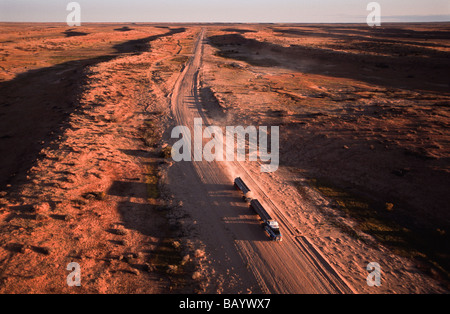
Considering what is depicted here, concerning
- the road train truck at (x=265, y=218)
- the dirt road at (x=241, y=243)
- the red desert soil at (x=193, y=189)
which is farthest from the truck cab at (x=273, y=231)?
the red desert soil at (x=193, y=189)

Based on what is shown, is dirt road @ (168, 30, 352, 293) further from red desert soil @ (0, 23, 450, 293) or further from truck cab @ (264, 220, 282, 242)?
truck cab @ (264, 220, 282, 242)

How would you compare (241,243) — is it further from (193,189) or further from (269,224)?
(193,189)

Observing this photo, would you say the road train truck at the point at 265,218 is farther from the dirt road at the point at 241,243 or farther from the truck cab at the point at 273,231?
the dirt road at the point at 241,243

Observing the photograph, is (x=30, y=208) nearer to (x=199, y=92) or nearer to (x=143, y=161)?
(x=143, y=161)

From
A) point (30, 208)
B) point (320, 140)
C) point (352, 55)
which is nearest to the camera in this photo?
point (30, 208)

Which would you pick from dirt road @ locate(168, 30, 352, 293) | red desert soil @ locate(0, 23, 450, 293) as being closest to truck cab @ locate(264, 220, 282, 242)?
dirt road @ locate(168, 30, 352, 293)

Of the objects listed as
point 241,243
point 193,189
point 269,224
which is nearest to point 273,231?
point 269,224
